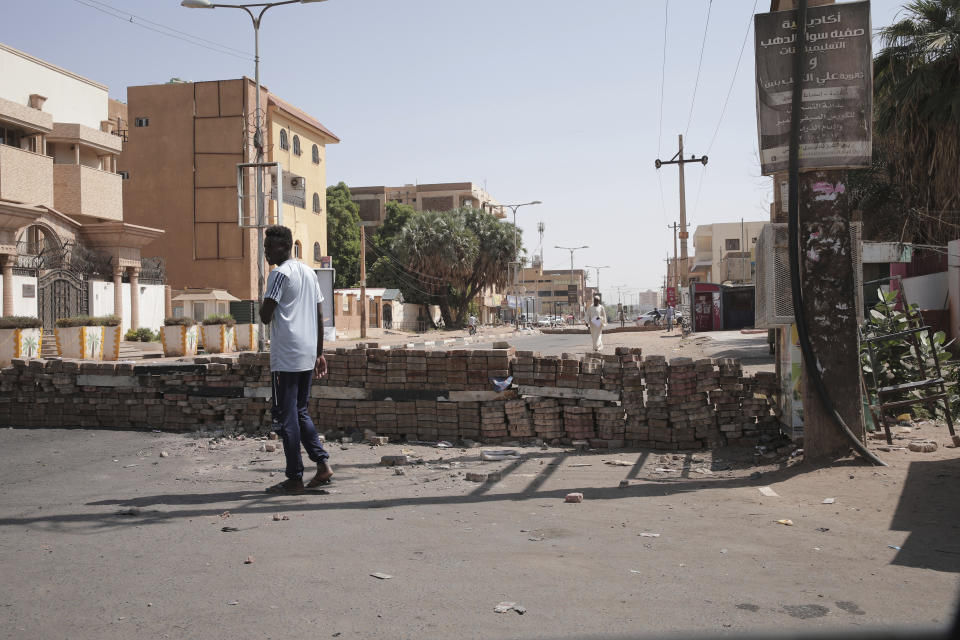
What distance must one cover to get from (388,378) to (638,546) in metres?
4.64

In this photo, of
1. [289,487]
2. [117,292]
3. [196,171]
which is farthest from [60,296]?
[289,487]

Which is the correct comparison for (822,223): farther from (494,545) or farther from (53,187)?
(53,187)

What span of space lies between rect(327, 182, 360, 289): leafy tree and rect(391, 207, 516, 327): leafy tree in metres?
5.99

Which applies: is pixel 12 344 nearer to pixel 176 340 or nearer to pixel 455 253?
pixel 176 340

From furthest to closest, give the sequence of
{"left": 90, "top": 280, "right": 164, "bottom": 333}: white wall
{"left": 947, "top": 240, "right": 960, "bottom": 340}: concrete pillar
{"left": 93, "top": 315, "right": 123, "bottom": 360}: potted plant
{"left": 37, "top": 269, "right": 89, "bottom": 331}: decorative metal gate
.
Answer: {"left": 90, "top": 280, "right": 164, "bottom": 333}: white wall → {"left": 37, "top": 269, "right": 89, "bottom": 331}: decorative metal gate → {"left": 93, "top": 315, "right": 123, "bottom": 360}: potted plant → {"left": 947, "top": 240, "right": 960, "bottom": 340}: concrete pillar

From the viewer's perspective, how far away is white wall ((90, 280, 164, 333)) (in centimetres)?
2753

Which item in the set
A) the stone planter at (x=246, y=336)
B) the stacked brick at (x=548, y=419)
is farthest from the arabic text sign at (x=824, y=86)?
the stone planter at (x=246, y=336)

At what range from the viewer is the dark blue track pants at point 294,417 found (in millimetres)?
5930

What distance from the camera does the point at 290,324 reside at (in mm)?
6047

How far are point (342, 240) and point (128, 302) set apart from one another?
37.8 m

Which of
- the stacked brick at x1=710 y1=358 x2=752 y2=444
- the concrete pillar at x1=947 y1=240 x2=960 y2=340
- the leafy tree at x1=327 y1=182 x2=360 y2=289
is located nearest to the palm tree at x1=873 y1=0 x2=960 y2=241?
the concrete pillar at x1=947 y1=240 x2=960 y2=340

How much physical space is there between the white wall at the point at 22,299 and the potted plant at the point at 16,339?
5.15 m

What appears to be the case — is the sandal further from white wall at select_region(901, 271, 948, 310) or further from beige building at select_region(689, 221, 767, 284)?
beige building at select_region(689, 221, 767, 284)

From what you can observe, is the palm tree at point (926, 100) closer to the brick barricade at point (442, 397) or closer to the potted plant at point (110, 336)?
the brick barricade at point (442, 397)
